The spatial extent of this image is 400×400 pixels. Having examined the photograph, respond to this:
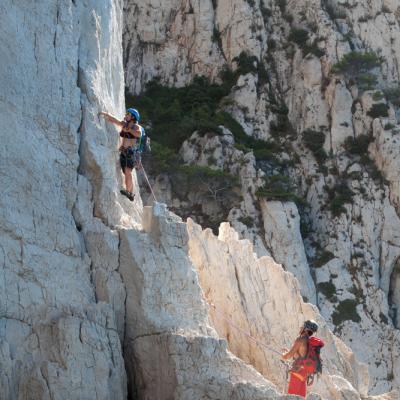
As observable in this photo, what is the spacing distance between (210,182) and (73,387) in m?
27.9

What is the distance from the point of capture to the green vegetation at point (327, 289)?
3453 cm

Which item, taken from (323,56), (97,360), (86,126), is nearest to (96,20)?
(86,126)

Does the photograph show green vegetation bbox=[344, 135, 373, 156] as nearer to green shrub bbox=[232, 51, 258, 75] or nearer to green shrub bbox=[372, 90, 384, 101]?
green shrub bbox=[372, 90, 384, 101]

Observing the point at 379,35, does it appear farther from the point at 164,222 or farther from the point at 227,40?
the point at 164,222

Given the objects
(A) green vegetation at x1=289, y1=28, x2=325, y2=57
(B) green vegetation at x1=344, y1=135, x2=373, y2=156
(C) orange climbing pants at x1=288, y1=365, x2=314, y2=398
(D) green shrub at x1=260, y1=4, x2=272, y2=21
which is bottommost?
(C) orange climbing pants at x1=288, y1=365, x2=314, y2=398

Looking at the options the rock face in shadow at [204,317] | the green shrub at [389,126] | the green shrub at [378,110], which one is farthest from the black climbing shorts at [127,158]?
the green shrub at [378,110]

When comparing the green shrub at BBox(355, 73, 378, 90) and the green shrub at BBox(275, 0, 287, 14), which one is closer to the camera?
the green shrub at BBox(355, 73, 378, 90)

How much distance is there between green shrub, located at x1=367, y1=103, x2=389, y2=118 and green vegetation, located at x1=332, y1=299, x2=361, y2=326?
450 inches

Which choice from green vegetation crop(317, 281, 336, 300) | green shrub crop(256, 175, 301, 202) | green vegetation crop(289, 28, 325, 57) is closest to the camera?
green vegetation crop(317, 281, 336, 300)

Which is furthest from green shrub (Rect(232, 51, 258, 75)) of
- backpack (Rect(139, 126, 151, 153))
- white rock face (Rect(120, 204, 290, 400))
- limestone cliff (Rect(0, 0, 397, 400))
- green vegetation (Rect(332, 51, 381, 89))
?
white rock face (Rect(120, 204, 290, 400))

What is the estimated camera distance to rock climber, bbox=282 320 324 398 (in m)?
12.4

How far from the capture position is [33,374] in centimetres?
1023

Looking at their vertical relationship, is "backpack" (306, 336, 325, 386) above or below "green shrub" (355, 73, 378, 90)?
below

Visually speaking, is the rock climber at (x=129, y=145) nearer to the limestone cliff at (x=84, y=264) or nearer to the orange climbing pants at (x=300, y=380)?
the limestone cliff at (x=84, y=264)
